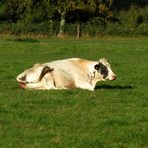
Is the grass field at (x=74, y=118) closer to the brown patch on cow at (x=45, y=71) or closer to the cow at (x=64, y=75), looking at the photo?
the cow at (x=64, y=75)

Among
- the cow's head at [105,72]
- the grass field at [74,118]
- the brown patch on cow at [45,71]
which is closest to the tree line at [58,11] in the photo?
the grass field at [74,118]

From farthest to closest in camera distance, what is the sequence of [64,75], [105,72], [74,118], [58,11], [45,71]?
[58,11] < [105,72] < [64,75] < [45,71] < [74,118]

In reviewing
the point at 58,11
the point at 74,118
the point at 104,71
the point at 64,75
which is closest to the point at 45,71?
the point at 64,75

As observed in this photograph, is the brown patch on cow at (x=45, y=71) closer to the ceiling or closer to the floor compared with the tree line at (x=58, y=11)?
closer to the ceiling

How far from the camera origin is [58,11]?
67.2 meters

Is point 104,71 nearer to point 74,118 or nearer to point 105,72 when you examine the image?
point 105,72

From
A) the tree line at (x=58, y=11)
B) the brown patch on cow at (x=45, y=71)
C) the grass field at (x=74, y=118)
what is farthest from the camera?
the tree line at (x=58, y=11)

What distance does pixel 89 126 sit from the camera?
1082 centimetres

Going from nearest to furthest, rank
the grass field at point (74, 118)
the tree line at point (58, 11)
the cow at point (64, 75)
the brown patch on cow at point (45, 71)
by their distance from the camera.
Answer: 1. the grass field at point (74, 118)
2. the brown patch on cow at point (45, 71)
3. the cow at point (64, 75)
4. the tree line at point (58, 11)

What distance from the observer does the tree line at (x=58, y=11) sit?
214 feet

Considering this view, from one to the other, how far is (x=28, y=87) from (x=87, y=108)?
143 inches

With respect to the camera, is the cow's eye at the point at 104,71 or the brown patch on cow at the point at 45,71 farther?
the cow's eye at the point at 104,71

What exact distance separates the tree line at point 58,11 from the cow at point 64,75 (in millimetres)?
47576

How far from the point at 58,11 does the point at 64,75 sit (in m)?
51.6
